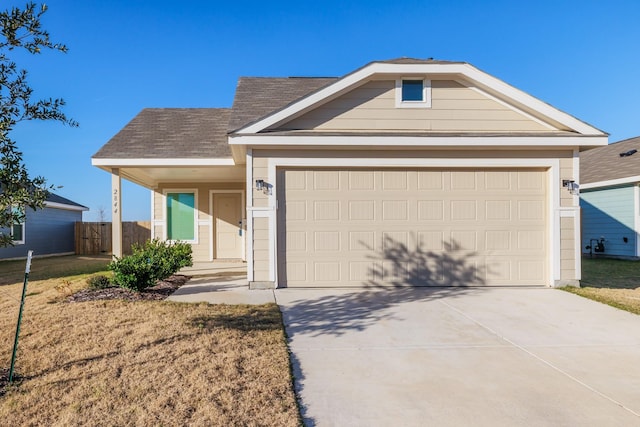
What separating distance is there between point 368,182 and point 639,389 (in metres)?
5.07

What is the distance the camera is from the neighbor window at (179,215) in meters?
12.4

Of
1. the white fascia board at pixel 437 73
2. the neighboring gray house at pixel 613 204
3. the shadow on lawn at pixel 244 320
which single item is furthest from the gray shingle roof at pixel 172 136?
the neighboring gray house at pixel 613 204

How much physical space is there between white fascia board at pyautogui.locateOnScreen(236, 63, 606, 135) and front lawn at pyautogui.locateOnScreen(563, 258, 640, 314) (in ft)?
9.82

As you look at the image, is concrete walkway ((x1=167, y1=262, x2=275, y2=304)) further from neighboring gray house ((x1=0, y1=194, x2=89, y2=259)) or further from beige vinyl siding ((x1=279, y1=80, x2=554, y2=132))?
neighboring gray house ((x1=0, y1=194, x2=89, y2=259))

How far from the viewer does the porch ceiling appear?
31.1 ft

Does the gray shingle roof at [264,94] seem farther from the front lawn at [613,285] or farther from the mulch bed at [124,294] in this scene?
the front lawn at [613,285]

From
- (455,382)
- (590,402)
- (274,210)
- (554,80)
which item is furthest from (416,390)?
(554,80)

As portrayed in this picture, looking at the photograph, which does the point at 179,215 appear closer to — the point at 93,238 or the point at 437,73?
the point at 437,73

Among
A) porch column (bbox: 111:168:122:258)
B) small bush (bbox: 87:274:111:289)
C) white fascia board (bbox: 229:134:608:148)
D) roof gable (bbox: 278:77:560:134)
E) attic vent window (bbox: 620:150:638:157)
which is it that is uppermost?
attic vent window (bbox: 620:150:638:157)

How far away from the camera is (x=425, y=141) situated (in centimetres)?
725

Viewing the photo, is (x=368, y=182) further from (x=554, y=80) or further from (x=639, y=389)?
(x=554, y=80)

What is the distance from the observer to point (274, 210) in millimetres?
7266

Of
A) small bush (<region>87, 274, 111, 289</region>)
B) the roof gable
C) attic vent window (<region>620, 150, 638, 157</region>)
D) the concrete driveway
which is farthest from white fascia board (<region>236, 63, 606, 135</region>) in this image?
attic vent window (<region>620, 150, 638, 157</region>)

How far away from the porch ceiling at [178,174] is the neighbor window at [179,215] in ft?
1.69
